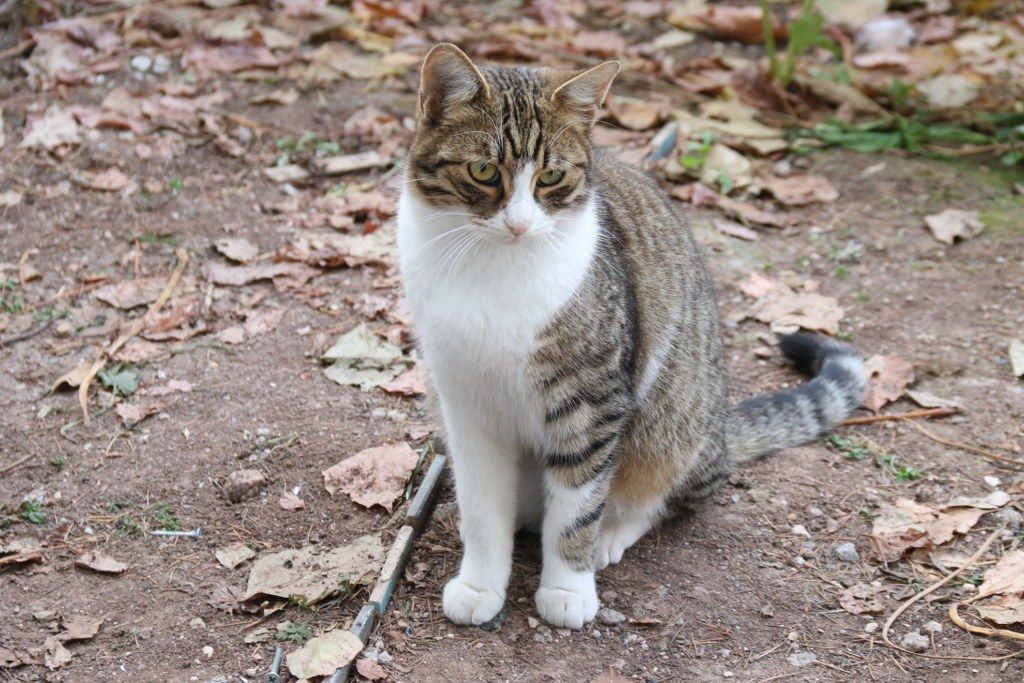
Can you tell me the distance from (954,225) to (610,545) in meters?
2.91

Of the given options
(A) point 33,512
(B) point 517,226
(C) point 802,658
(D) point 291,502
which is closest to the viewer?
(B) point 517,226

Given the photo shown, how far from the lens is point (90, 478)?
3922 mm

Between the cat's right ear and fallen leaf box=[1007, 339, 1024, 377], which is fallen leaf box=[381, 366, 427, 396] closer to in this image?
the cat's right ear

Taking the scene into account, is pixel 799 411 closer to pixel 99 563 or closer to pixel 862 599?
pixel 862 599

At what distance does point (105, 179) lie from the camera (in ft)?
18.7

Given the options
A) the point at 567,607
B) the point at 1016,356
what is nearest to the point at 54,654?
the point at 567,607

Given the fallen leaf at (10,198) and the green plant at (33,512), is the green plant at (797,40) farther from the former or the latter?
the green plant at (33,512)

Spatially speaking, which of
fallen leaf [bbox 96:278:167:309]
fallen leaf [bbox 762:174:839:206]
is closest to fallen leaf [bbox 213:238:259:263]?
fallen leaf [bbox 96:278:167:309]

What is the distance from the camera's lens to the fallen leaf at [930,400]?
435 cm

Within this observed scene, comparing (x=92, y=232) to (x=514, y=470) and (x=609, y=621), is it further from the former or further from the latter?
(x=609, y=621)

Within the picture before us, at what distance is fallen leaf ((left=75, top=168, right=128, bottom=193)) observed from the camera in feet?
18.5

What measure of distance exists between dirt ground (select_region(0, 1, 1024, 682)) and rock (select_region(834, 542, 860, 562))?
42 mm

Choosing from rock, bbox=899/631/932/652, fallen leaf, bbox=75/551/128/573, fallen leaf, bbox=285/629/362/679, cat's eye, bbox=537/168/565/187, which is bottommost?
fallen leaf, bbox=75/551/128/573

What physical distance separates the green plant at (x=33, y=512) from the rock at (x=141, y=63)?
12.4 ft
